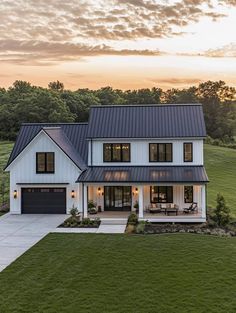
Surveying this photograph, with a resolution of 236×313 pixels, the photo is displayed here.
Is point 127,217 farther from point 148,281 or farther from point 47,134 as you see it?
point 148,281

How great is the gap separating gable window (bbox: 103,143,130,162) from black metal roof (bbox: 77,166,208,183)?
2.08 ft

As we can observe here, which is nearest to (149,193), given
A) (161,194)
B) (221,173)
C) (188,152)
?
(161,194)

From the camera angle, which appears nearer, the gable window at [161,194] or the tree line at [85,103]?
the gable window at [161,194]

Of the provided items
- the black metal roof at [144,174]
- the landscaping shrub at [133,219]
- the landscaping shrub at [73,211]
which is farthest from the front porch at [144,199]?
the landscaping shrub at [133,219]

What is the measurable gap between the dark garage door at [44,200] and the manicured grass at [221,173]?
1181cm

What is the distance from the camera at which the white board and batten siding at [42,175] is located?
27922 mm

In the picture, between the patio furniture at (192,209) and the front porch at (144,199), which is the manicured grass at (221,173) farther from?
the front porch at (144,199)

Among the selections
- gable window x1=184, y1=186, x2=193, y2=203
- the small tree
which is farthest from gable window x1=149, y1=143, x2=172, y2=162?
the small tree

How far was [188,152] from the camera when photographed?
2777 cm

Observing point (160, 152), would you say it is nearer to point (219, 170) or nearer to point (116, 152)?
point (116, 152)

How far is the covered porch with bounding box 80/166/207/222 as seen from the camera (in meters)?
25.2

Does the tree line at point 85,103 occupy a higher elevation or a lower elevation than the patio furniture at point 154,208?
higher

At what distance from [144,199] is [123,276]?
13379 mm

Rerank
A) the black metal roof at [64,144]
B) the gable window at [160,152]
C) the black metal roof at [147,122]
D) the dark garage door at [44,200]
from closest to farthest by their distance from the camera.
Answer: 1. the gable window at [160,152]
2. the black metal roof at [147,122]
3. the black metal roof at [64,144]
4. the dark garage door at [44,200]
